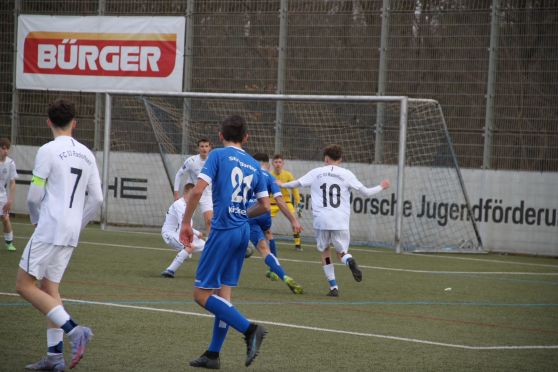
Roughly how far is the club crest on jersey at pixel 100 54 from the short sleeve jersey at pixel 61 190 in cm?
1835

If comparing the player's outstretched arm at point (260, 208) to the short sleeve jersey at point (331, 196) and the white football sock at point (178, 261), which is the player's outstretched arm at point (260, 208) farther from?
the white football sock at point (178, 261)

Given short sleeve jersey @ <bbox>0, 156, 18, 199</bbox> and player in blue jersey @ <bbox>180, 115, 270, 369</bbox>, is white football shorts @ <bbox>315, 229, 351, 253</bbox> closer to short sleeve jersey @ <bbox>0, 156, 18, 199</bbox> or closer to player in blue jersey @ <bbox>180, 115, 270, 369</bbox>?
player in blue jersey @ <bbox>180, 115, 270, 369</bbox>

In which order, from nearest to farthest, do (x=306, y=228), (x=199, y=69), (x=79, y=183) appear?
1. (x=79, y=183)
2. (x=306, y=228)
3. (x=199, y=69)

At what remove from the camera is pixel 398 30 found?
23109 millimetres

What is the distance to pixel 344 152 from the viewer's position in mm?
23609

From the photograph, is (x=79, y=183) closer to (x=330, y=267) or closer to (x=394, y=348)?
(x=394, y=348)

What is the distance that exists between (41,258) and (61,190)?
0.50m

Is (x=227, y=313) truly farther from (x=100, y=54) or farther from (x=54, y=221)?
(x=100, y=54)

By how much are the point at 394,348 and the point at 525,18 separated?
13.9 meters

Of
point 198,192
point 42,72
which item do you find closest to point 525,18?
point 42,72

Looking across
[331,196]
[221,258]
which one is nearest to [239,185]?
[221,258]

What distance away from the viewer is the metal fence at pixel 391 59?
21.8 m

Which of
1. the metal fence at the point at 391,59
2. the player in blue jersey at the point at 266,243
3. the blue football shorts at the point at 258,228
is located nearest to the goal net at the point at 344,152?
the metal fence at the point at 391,59

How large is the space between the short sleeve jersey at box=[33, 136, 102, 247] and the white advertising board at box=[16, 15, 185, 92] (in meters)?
18.2
